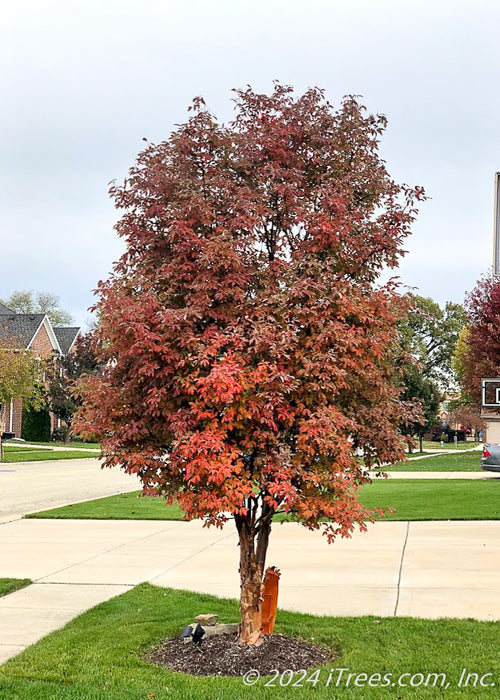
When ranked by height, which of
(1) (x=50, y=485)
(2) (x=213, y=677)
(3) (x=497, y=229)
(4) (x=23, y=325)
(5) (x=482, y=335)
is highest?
(4) (x=23, y=325)

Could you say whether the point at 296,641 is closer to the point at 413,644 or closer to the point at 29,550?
the point at 413,644

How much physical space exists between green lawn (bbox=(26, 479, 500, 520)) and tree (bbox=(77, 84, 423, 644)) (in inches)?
320

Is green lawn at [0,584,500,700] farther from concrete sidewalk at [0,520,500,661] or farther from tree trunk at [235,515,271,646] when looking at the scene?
tree trunk at [235,515,271,646]

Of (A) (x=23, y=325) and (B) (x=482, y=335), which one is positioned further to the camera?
(A) (x=23, y=325)

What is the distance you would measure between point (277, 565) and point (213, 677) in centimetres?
482

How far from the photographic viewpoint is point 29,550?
38.1 feet

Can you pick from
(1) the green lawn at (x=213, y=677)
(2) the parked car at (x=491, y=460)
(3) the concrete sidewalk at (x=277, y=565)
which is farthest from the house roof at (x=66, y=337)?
(1) the green lawn at (x=213, y=677)

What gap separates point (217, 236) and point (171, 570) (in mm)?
5400

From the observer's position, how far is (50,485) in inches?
899

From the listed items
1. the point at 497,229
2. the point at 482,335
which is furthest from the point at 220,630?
the point at 482,335

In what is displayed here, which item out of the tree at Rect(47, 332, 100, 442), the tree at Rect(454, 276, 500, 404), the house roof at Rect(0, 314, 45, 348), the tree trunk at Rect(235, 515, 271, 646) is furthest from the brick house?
the tree trunk at Rect(235, 515, 271, 646)

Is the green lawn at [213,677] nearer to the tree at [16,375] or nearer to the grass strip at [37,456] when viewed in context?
the grass strip at [37,456]

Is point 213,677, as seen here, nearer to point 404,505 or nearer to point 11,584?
point 11,584

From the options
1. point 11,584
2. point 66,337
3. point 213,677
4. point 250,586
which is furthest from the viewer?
point 66,337
